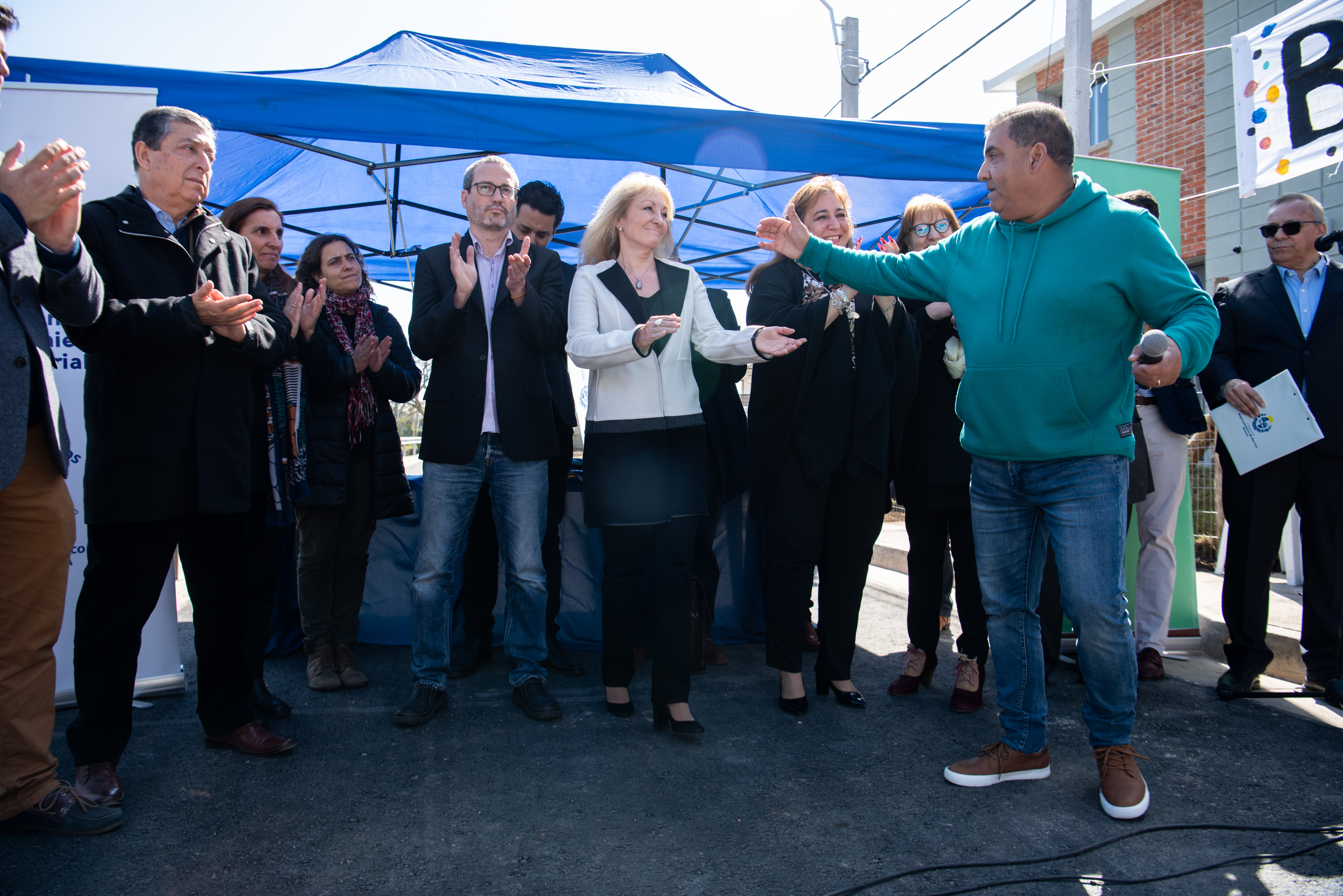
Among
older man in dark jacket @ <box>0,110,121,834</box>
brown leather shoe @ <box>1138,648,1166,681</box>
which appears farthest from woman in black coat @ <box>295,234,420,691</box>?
brown leather shoe @ <box>1138,648,1166,681</box>

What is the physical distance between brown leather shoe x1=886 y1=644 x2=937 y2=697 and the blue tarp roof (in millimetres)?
2307

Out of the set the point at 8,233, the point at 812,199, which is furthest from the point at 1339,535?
the point at 8,233

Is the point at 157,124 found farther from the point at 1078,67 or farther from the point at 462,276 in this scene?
the point at 1078,67

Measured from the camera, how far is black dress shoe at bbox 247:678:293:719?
2918 mm

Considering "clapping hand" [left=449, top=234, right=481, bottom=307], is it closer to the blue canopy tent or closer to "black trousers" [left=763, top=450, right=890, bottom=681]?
the blue canopy tent

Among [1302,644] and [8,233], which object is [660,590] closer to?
[8,233]

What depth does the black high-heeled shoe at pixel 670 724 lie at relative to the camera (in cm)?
271

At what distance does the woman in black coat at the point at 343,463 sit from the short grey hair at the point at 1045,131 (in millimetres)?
2541

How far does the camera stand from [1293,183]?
28.0ft

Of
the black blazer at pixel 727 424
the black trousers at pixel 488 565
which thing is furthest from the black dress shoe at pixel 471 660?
the black blazer at pixel 727 424

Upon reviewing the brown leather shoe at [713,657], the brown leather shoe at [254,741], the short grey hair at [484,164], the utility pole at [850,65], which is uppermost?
the utility pole at [850,65]

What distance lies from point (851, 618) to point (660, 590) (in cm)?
81

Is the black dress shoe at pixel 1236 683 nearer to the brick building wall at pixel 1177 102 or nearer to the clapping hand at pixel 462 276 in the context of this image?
the clapping hand at pixel 462 276

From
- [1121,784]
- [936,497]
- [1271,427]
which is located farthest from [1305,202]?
[1121,784]
